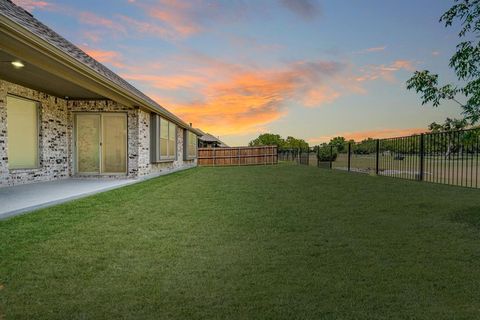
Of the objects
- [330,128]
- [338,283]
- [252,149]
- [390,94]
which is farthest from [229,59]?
[338,283]

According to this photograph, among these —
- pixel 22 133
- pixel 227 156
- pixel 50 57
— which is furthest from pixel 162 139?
pixel 227 156

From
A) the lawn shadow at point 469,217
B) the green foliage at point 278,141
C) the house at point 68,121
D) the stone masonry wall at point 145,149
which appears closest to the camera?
the lawn shadow at point 469,217

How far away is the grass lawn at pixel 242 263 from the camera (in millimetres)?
2145

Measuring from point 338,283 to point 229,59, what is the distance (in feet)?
45.9

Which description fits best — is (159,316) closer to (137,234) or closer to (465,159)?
(137,234)

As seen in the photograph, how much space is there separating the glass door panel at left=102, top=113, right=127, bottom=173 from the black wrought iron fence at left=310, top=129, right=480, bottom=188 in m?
9.57

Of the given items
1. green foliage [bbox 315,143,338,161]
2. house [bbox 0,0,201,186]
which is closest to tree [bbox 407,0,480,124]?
house [bbox 0,0,201,186]

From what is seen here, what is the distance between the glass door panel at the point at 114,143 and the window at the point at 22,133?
2.12 meters

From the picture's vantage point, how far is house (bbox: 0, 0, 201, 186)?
22.8 ft

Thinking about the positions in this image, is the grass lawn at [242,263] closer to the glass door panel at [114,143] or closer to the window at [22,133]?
the window at [22,133]

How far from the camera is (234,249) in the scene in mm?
3432

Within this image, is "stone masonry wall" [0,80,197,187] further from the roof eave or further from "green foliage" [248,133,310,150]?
"green foliage" [248,133,310,150]

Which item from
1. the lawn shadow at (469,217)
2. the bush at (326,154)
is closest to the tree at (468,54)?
the lawn shadow at (469,217)

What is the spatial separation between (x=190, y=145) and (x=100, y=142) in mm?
11661
